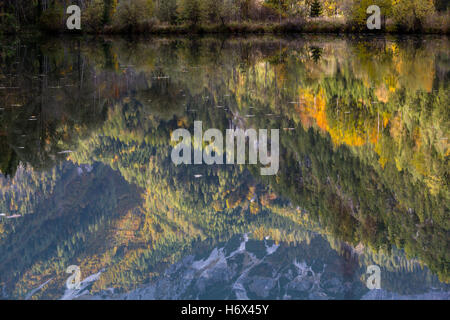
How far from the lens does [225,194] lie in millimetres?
8602

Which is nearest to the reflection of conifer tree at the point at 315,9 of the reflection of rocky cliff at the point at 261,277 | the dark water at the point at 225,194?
the dark water at the point at 225,194

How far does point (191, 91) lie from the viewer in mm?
17031

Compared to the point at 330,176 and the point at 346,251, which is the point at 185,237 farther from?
the point at 330,176

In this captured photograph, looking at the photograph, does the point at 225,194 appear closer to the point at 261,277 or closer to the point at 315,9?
the point at 261,277

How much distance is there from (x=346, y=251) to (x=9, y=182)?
6053 millimetres

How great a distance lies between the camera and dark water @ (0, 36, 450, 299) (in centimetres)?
643

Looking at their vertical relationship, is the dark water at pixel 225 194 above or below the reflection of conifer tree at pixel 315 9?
below

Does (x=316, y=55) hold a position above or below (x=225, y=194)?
above

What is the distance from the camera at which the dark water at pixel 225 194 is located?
6.43 m

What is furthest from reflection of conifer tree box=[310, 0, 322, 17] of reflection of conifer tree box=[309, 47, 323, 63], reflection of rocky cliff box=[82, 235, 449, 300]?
reflection of rocky cliff box=[82, 235, 449, 300]

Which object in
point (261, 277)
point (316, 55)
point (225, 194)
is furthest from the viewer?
point (316, 55)

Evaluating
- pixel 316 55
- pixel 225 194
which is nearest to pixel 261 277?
pixel 225 194

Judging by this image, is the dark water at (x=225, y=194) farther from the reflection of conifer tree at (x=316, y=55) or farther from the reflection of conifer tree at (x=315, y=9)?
the reflection of conifer tree at (x=315, y=9)

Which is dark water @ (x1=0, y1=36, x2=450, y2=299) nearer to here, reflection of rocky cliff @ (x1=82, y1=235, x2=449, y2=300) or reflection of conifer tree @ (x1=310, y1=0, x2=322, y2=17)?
reflection of rocky cliff @ (x1=82, y1=235, x2=449, y2=300)
